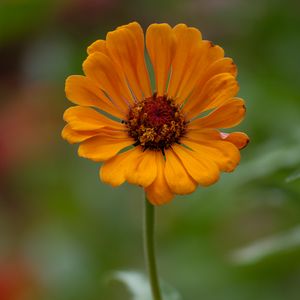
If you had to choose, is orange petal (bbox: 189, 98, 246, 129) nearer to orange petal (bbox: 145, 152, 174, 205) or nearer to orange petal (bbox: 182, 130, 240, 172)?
orange petal (bbox: 182, 130, 240, 172)

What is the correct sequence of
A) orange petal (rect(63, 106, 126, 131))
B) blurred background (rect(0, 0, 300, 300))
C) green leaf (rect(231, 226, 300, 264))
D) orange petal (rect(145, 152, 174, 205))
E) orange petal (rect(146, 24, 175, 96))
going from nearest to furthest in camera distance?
orange petal (rect(145, 152, 174, 205)) → orange petal (rect(63, 106, 126, 131)) → orange petal (rect(146, 24, 175, 96)) → green leaf (rect(231, 226, 300, 264)) → blurred background (rect(0, 0, 300, 300))

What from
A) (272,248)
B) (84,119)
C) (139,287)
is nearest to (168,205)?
(272,248)

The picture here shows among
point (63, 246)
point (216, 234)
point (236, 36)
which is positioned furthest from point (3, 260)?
point (236, 36)

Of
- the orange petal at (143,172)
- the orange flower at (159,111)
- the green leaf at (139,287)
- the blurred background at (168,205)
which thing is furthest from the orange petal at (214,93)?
the green leaf at (139,287)

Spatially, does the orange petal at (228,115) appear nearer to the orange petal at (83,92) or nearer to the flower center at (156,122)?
the flower center at (156,122)

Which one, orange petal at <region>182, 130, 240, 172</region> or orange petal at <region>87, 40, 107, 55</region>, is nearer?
orange petal at <region>182, 130, 240, 172</region>

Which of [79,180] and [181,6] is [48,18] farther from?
[79,180]

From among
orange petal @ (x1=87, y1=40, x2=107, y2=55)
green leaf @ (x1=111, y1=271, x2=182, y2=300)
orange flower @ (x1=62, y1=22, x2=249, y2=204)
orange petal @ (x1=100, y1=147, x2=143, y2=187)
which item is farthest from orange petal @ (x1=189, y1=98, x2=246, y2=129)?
green leaf @ (x1=111, y1=271, x2=182, y2=300)

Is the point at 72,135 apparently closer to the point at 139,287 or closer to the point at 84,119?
the point at 84,119
